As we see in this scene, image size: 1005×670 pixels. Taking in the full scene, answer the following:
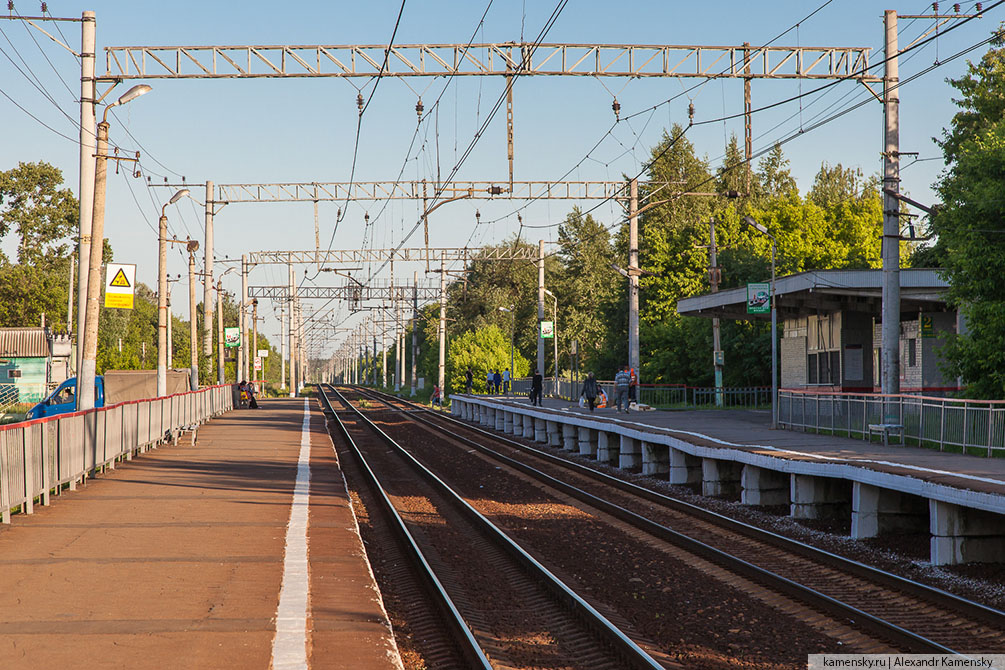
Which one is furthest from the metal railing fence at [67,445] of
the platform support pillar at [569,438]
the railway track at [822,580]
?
the platform support pillar at [569,438]

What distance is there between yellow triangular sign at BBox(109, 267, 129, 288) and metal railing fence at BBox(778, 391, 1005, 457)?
17433mm

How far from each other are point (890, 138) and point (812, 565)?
12.7m

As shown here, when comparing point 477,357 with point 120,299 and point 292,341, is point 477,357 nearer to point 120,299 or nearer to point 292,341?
point 292,341

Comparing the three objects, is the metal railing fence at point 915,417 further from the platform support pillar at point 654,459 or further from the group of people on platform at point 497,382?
the group of people on platform at point 497,382

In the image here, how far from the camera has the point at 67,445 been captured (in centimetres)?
1709

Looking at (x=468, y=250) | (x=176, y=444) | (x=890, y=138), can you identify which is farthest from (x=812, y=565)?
(x=468, y=250)

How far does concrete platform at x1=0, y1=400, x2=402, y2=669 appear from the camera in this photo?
7680 mm

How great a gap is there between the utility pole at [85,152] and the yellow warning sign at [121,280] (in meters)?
2.77

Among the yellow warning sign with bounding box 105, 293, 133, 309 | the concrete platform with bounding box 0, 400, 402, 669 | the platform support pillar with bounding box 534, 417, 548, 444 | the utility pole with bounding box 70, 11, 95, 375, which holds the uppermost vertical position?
the utility pole with bounding box 70, 11, 95, 375

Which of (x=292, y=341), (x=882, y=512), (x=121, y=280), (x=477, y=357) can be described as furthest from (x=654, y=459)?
(x=292, y=341)

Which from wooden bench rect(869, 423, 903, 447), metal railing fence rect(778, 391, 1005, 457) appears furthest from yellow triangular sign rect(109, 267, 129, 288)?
wooden bench rect(869, 423, 903, 447)

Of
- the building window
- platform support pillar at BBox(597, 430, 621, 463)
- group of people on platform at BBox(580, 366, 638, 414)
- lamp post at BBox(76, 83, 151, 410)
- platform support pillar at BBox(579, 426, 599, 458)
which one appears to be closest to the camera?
lamp post at BBox(76, 83, 151, 410)

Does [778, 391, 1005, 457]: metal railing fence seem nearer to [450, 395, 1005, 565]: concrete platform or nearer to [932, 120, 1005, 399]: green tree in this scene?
[450, 395, 1005, 565]: concrete platform

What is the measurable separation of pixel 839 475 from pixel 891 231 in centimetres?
891
